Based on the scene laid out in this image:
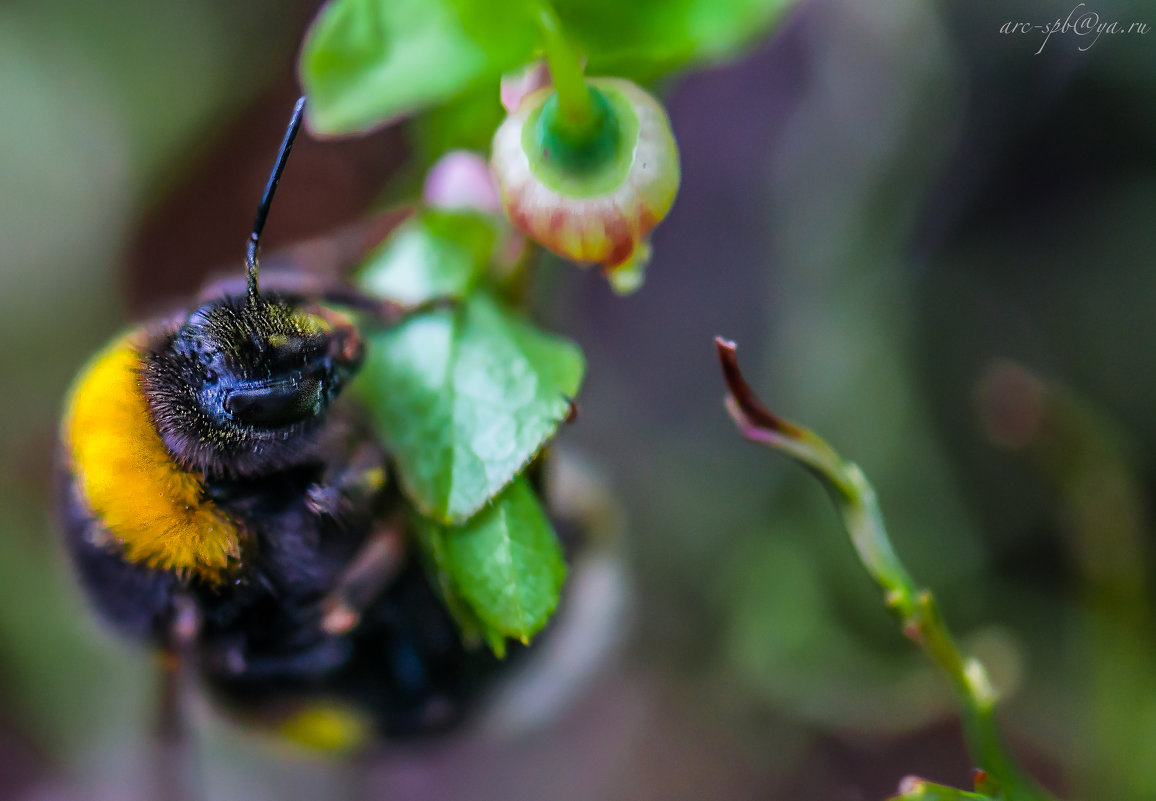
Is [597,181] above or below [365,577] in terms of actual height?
above

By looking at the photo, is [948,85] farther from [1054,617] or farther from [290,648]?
[290,648]

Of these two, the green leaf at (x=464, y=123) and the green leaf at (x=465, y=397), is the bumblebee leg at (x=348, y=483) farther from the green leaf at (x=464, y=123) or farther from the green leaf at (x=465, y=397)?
the green leaf at (x=464, y=123)

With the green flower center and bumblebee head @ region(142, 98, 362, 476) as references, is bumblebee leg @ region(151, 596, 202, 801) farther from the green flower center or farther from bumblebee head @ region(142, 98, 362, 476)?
the green flower center

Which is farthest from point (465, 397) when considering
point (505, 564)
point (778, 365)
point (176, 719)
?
point (778, 365)

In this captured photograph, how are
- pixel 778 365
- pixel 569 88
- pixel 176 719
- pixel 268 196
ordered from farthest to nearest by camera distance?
pixel 778 365, pixel 176 719, pixel 268 196, pixel 569 88

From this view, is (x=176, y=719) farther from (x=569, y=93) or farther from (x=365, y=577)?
(x=569, y=93)

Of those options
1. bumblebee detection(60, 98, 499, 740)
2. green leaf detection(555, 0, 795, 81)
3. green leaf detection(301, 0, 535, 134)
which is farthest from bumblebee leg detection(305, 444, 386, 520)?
green leaf detection(555, 0, 795, 81)

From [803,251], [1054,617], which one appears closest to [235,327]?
[803,251]
